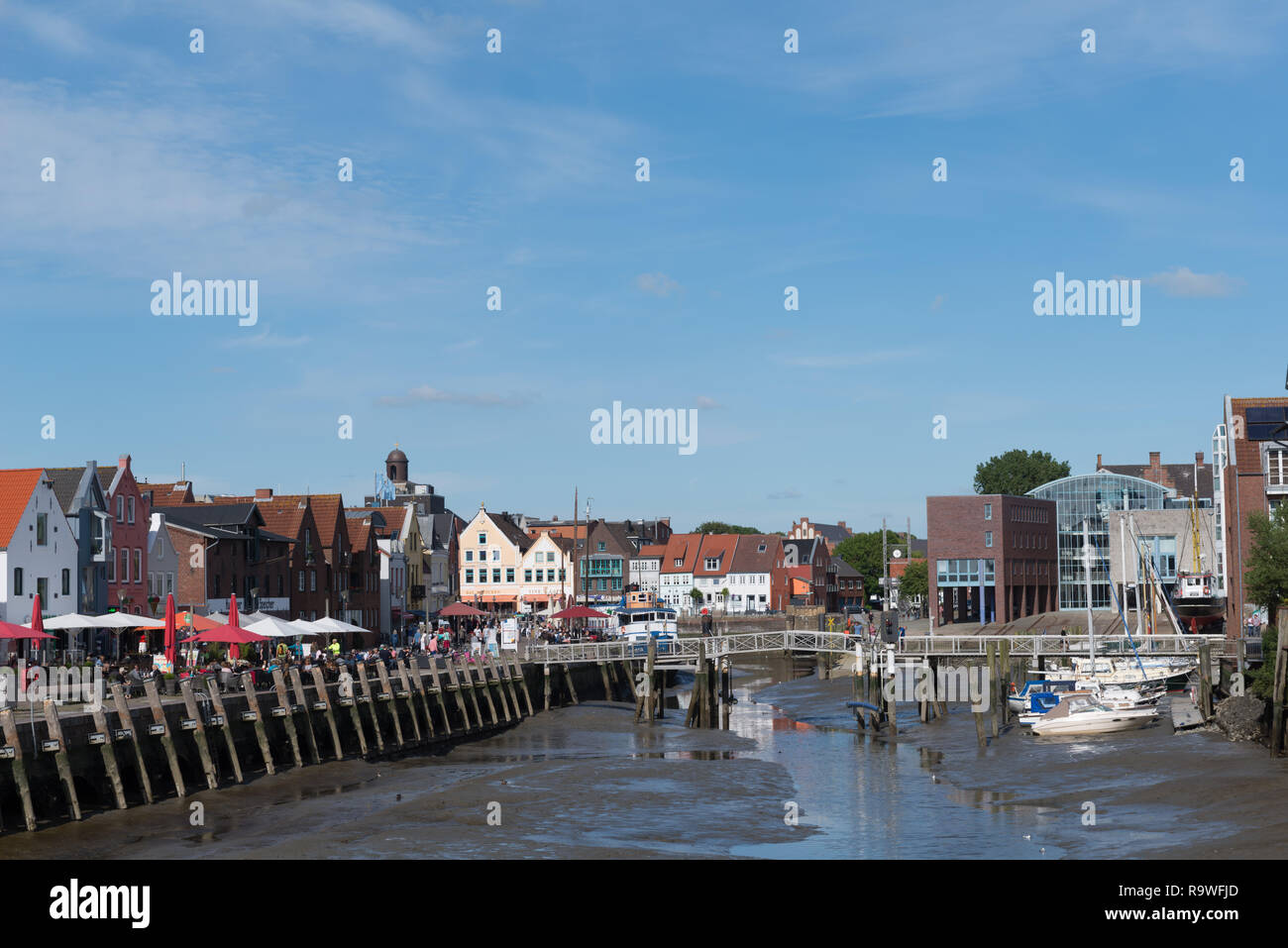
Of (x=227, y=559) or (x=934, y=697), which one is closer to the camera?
(x=934, y=697)

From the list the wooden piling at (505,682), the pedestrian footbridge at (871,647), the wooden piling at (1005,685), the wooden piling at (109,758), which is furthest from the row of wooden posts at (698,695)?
the wooden piling at (109,758)

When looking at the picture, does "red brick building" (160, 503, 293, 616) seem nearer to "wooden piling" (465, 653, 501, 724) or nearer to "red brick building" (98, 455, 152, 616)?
"red brick building" (98, 455, 152, 616)

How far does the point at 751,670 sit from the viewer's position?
103312 mm

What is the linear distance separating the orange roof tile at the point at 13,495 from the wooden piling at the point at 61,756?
24229 millimetres

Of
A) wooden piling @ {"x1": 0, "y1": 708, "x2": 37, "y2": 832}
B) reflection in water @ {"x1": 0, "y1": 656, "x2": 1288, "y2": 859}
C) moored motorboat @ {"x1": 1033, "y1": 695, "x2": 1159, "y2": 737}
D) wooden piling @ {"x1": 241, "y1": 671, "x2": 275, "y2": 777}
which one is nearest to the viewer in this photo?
reflection in water @ {"x1": 0, "y1": 656, "x2": 1288, "y2": 859}

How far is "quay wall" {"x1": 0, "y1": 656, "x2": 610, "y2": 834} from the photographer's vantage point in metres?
27.8

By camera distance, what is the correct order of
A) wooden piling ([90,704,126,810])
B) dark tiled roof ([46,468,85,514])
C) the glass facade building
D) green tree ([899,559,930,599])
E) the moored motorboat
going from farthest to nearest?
1. green tree ([899,559,930,599])
2. the glass facade building
3. dark tiled roof ([46,468,85,514])
4. the moored motorboat
5. wooden piling ([90,704,126,810])

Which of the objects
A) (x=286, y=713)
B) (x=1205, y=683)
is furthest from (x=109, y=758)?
(x=1205, y=683)

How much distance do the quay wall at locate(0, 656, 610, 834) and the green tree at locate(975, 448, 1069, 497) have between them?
355ft

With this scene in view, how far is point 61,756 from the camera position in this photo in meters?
27.6

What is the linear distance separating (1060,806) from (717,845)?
907 centimetres

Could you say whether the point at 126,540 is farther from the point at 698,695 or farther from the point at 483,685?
the point at 698,695

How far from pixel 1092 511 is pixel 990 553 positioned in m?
11.8

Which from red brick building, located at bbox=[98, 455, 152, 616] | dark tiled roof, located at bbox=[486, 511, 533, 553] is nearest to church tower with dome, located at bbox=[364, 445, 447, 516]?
dark tiled roof, located at bbox=[486, 511, 533, 553]
